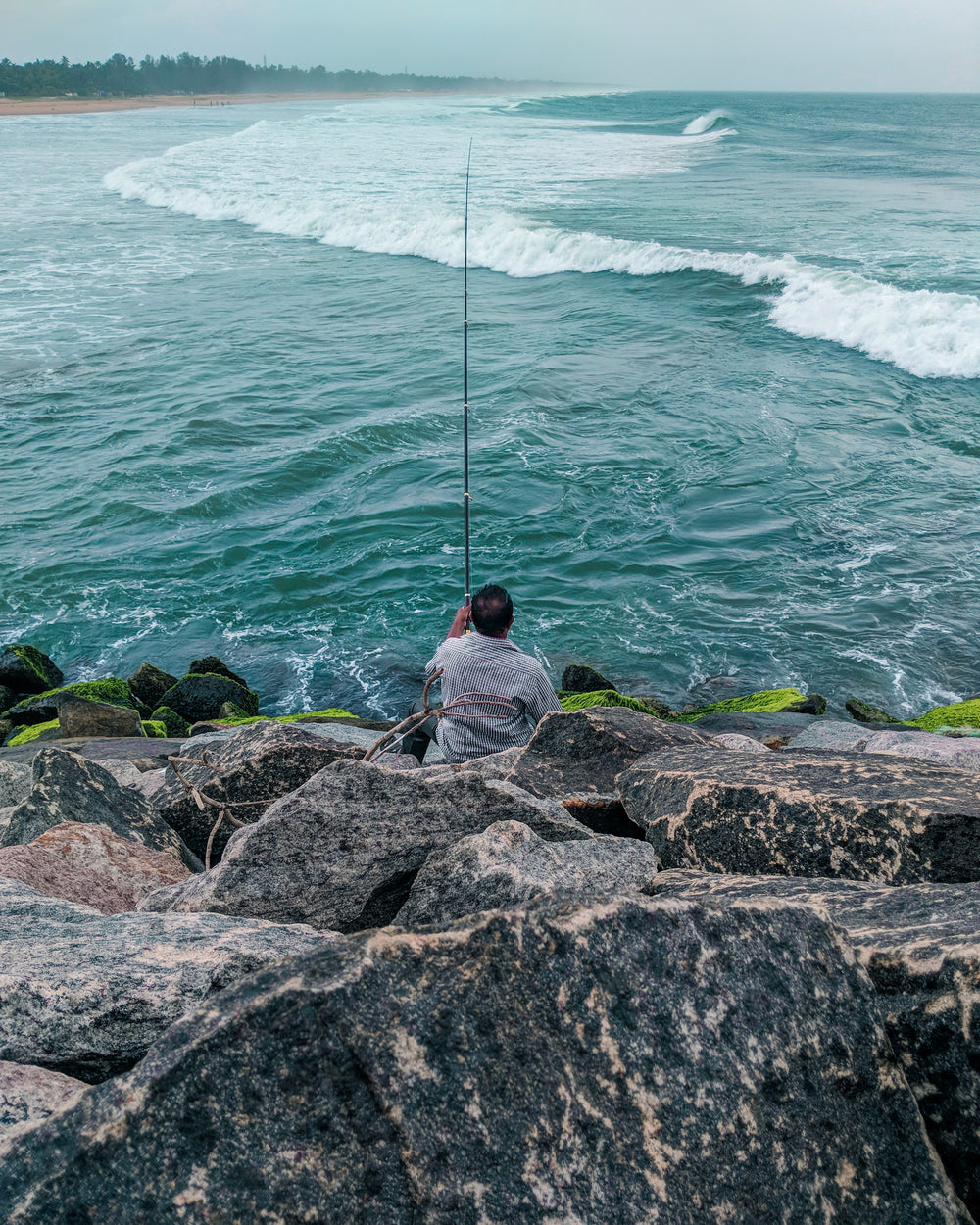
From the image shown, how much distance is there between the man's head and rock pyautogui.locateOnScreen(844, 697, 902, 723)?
4163 millimetres

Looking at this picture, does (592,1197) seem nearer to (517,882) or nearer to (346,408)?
(517,882)

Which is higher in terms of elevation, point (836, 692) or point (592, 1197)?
point (592, 1197)

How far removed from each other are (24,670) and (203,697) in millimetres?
1733

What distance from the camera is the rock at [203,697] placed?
24.7 feet

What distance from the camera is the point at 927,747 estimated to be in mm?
4910

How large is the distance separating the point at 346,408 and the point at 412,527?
13.4 ft

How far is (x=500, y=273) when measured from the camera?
77.7 ft

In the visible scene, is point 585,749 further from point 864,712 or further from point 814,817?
point 864,712

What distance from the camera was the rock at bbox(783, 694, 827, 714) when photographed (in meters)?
7.16

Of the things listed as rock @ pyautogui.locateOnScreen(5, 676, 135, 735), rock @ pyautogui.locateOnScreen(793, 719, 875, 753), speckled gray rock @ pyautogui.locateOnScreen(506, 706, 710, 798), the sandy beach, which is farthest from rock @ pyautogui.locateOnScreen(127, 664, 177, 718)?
the sandy beach

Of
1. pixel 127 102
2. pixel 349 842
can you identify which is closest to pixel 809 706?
pixel 349 842

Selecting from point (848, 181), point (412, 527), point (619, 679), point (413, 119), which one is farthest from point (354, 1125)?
point (413, 119)

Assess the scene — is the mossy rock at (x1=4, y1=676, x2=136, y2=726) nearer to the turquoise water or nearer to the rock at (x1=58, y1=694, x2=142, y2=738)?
the rock at (x1=58, y1=694, x2=142, y2=738)

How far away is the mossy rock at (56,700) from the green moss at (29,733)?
287 millimetres
